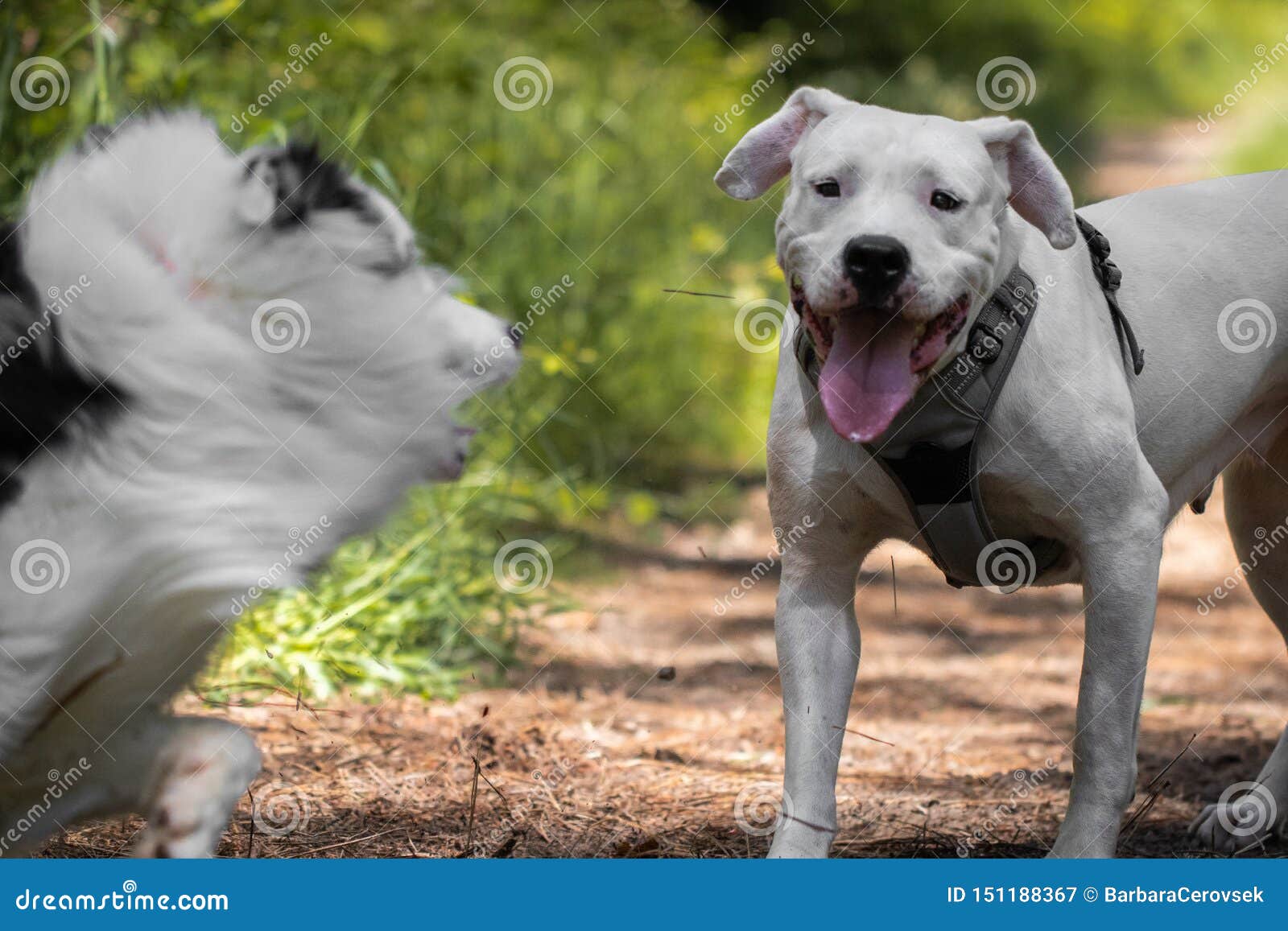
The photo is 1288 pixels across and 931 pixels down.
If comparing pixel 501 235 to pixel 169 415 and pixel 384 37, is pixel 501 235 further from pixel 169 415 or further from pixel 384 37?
pixel 169 415

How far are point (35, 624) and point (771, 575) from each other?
4.65 m

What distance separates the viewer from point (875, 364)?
277cm

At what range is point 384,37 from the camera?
7148mm

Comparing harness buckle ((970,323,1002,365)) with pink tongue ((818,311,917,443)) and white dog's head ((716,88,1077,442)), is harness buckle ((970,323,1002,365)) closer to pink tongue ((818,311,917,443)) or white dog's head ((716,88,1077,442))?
white dog's head ((716,88,1077,442))

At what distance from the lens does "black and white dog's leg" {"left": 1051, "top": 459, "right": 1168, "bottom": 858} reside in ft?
9.87

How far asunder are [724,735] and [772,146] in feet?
7.31

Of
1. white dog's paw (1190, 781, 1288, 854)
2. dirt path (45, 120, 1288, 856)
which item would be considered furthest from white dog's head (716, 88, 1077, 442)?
white dog's paw (1190, 781, 1288, 854)

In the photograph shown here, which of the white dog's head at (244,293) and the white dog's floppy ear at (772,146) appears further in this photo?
the white dog's floppy ear at (772,146)

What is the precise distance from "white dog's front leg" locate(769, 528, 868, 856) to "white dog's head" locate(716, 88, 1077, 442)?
50 centimetres

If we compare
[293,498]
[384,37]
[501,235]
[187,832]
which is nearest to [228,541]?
[293,498]

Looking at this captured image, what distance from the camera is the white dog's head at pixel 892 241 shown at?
8.75ft

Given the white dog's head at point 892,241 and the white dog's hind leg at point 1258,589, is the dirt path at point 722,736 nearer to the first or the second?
the white dog's hind leg at point 1258,589

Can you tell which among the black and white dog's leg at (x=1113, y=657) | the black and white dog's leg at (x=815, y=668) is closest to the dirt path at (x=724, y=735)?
the black and white dog's leg at (x=815, y=668)

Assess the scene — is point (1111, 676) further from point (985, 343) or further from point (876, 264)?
point (876, 264)
